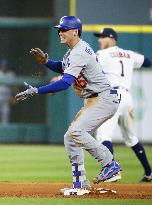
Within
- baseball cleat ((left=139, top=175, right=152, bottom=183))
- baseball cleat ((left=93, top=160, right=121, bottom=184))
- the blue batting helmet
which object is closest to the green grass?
baseball cleat ((left=139, top=175, right=152, bottom=183))

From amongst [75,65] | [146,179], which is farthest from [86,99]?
[146,179]

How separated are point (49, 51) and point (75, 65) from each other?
9.43 m

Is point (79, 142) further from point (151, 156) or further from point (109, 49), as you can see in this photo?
point (151, 156)

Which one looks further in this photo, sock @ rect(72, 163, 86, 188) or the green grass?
sock @ rect(72, 163, 86, 188)

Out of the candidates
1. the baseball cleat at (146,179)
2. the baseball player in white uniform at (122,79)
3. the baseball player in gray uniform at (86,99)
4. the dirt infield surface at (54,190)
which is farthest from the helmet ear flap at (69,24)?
the baseball cleat at (146,179)

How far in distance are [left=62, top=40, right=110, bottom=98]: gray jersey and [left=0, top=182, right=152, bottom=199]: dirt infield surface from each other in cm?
110

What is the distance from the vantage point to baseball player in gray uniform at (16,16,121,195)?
796 cm

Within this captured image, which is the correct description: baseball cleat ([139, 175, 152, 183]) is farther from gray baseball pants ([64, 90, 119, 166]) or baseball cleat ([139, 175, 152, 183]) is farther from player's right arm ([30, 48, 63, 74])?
player's right arm ([30, 48, 63, 74])

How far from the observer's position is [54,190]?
8.57 metres

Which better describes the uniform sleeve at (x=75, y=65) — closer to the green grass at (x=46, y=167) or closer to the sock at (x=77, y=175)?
the sock at (x=77, y=175)

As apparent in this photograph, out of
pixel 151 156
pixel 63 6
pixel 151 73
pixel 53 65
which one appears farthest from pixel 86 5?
pixel 53 65

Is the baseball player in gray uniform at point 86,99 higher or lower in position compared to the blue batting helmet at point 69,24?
lower

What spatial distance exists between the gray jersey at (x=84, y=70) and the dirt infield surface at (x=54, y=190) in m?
1.10

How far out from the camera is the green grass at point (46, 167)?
25.1ft
